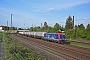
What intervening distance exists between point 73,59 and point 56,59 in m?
1.63

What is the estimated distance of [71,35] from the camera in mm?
50156

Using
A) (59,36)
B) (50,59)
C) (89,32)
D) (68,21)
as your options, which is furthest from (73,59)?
(68,21)

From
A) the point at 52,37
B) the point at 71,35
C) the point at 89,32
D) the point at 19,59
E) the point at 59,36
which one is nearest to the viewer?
the point at 19,59

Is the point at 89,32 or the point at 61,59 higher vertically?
the point at 89,32

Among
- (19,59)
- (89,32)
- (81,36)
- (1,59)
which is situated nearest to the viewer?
(19,59)

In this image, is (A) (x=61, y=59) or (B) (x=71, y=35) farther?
(B) (x=71, y=35)

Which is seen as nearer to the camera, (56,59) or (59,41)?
(56,59)

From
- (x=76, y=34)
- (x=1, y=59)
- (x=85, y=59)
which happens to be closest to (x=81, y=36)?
(x=76, y=34)

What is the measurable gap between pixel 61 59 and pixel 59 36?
20.0m

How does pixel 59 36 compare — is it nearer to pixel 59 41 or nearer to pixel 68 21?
pixel 59 41

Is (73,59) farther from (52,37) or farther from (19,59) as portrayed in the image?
(52,37)

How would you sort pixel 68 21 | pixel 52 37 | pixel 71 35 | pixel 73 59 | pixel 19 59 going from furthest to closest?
pixel 68 21
pixel 71 35
pixel 52 37
pixel 73 59
pixel 19 59

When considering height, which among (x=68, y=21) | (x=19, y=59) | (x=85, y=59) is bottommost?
(x=85, y=59)

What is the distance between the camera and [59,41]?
116ft
